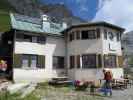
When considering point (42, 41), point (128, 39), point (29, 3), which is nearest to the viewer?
point (42, 41)

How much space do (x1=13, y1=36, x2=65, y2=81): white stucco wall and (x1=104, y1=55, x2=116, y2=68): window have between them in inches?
236

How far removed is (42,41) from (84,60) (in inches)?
228

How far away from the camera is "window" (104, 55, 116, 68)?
1208 inches

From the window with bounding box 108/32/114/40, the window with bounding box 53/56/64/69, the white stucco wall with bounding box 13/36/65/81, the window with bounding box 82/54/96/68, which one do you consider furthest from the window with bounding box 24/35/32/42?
the window with bounding box 108/32/114/40

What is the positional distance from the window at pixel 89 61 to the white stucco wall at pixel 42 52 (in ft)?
11.9

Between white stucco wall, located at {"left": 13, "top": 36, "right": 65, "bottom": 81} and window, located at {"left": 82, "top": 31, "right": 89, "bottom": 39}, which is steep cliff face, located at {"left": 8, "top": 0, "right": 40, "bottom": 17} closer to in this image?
white stucco wall, located at {"left": 13, "top": 36, "right": 65, "bottom": 81}

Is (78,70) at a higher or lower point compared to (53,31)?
lower

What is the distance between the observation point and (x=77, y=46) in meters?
31.8

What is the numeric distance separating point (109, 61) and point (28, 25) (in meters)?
11.0

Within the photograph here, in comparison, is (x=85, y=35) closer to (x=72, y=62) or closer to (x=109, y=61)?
(x=72, y=62)

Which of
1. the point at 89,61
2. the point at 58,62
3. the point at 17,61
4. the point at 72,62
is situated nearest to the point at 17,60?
the point at 17,61

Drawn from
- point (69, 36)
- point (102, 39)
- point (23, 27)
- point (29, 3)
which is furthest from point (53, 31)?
point (29, 3)

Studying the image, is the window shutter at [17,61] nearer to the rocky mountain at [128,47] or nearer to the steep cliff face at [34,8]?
the steep cliff face at [34,8]

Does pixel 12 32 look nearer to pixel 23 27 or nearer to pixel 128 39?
pixel 23 27
